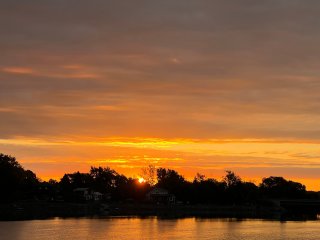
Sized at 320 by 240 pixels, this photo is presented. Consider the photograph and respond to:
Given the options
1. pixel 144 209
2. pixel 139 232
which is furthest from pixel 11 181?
pixel 139 232

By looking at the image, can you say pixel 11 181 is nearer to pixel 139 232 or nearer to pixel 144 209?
pixel 144 209

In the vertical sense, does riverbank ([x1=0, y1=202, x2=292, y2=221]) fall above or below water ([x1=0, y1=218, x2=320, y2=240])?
above

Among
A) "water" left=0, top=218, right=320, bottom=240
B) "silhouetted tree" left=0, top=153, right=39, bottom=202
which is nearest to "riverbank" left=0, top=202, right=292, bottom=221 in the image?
"silhouetted tree" left=0, top=153, right=39, bottom=202

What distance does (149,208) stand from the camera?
180125mm

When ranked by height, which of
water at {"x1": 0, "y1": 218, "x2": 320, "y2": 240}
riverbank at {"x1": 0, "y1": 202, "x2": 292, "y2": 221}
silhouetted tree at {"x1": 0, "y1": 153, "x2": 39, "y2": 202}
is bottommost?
water at {"x1": 0, "y1": 218, "x2": 320, "y2": 240}

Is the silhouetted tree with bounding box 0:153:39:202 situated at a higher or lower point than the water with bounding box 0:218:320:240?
higher

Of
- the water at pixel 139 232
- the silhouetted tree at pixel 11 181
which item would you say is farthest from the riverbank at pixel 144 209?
the water at pixel 139 232

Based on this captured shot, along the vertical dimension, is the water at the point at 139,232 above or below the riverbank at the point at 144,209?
below

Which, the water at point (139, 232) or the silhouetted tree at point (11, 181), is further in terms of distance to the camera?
the silhouetted tree at point (11, 181)

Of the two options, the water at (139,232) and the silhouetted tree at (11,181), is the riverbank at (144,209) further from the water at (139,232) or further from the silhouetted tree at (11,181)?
the water at (139,232)

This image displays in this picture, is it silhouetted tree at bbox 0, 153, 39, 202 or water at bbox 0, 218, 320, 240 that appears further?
silhouetted tree at bbox 0, 153, 39, 202

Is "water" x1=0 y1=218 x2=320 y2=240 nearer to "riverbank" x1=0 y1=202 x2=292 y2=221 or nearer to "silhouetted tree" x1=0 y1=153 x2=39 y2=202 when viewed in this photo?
"riverbank" x1=0 y1=202 x2=292 y2=221

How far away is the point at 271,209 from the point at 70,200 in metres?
62.2

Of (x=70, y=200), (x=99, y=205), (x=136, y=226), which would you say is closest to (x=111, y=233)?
(x=136, y=226)
